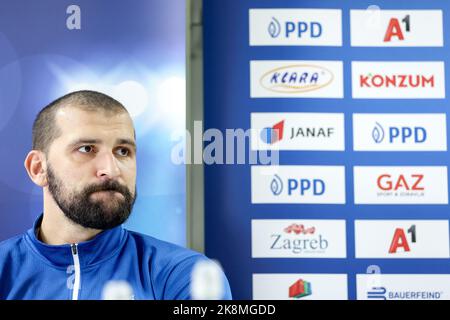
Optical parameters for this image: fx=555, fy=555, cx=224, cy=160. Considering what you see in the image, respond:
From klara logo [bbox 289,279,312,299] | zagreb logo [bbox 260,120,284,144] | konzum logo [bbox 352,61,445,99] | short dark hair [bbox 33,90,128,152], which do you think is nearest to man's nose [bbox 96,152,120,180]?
short dark hair [bbox 33,90,128,152]

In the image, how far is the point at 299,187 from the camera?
180cm

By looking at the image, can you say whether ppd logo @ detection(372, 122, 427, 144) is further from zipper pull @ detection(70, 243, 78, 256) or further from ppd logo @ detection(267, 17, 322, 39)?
zipper pull @ detection(70, 243, 78, 256)

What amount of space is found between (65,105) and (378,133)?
99cm

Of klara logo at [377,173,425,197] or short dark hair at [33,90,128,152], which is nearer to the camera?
short dark hair at [33,90,128,152]

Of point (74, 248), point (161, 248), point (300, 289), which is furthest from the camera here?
point (300, 289)

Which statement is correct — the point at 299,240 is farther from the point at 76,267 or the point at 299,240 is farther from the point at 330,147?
the point at 76,267

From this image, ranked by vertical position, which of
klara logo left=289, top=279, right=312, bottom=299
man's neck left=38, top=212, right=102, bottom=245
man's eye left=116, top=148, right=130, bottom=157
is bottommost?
klara logo left=289, top=279, right=312, bottom=299

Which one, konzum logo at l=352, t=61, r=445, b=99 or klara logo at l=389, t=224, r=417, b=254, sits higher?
konzum logo at l=352, t=61, r=445, b=99

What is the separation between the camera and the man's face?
58.2 inches

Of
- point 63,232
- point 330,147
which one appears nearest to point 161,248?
point 63,232

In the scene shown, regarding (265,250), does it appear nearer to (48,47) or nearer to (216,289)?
(216,289)

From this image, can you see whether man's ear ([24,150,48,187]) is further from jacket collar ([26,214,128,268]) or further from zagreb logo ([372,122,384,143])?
zagreb logo ([372,122,384,143])

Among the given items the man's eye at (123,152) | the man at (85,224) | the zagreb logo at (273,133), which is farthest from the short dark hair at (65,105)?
the zagreb logo at (273,133)

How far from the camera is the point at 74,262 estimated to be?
1470mm
